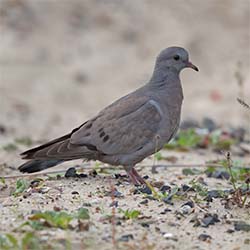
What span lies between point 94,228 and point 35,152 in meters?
1.63

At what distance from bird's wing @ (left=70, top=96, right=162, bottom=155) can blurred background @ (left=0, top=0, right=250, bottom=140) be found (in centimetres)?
495

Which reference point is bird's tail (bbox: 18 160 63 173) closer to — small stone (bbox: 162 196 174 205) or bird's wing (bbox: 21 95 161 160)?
bird's wing (bbox: 21 95 161 160)

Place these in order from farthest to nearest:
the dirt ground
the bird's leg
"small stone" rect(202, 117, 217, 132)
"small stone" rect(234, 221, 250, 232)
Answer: the dirt ground → "small stone" rect(202, 117, 217, 132) → the bird's leg → "small stone" rect(234, 221, 250, 232)

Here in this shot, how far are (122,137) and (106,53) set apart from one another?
7.98 m

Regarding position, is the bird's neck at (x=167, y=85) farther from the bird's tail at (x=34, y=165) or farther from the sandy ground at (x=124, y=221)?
the bird's tail at (x=34, y=165)

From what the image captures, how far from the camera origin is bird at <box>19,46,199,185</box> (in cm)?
671

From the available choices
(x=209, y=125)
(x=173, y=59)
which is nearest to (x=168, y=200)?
(x=173, y=59)

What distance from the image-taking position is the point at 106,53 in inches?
577

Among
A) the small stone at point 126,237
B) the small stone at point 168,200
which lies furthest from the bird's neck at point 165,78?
the small stone at point 126,237

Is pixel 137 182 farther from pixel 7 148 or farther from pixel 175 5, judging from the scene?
pixel 175 5

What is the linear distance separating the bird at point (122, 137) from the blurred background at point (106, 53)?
16.1 ft

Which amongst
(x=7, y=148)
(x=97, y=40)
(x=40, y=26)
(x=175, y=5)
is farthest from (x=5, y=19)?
(x=7, y=148)

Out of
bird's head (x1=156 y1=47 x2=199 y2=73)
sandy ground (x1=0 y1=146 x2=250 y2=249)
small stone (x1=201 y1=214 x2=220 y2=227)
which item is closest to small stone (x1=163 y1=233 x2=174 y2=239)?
sandy ground (x1=0 y1=146 x2=250 y2=249)

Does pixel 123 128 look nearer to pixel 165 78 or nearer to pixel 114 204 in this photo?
pixel 165 78
